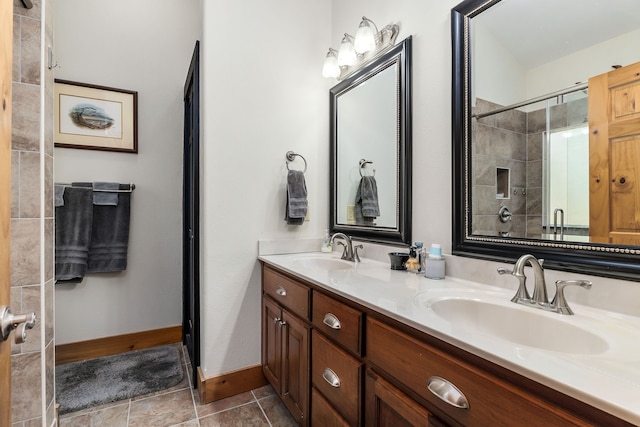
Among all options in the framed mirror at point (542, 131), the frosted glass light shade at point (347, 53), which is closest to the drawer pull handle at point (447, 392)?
the framed mirror at point (542, 131)

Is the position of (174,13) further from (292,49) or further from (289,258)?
(289,258)

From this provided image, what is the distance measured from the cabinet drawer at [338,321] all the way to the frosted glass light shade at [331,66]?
1.43m

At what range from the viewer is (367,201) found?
1.90 metres

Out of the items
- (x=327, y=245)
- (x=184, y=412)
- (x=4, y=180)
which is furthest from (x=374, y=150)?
(x=184, y=412)

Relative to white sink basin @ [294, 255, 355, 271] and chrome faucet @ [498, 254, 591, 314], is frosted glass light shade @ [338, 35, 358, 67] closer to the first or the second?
white sink basin @ [294, 255, 355, 271]

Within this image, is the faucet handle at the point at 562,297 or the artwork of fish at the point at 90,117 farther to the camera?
the artwork of fish at the point at 90,117

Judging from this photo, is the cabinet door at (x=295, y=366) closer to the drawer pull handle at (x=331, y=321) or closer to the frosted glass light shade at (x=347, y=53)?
the drawer pull handle at (x=331, y=321)

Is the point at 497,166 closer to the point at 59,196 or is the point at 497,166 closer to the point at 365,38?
the point at 365,38

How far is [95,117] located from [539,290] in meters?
2.88

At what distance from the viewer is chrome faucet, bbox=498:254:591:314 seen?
89 cm

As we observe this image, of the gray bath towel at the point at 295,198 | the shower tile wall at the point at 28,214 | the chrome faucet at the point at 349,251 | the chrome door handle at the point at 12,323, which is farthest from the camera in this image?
the gray bath towel at the point at 295,198

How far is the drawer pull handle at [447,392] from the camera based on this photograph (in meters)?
0.69

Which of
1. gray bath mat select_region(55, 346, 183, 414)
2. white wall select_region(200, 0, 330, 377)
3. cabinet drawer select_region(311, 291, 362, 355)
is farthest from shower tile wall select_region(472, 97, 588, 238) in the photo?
gray bath mat select_region(55, 346, 183, 414)

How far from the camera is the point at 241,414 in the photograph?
67.4 inches
